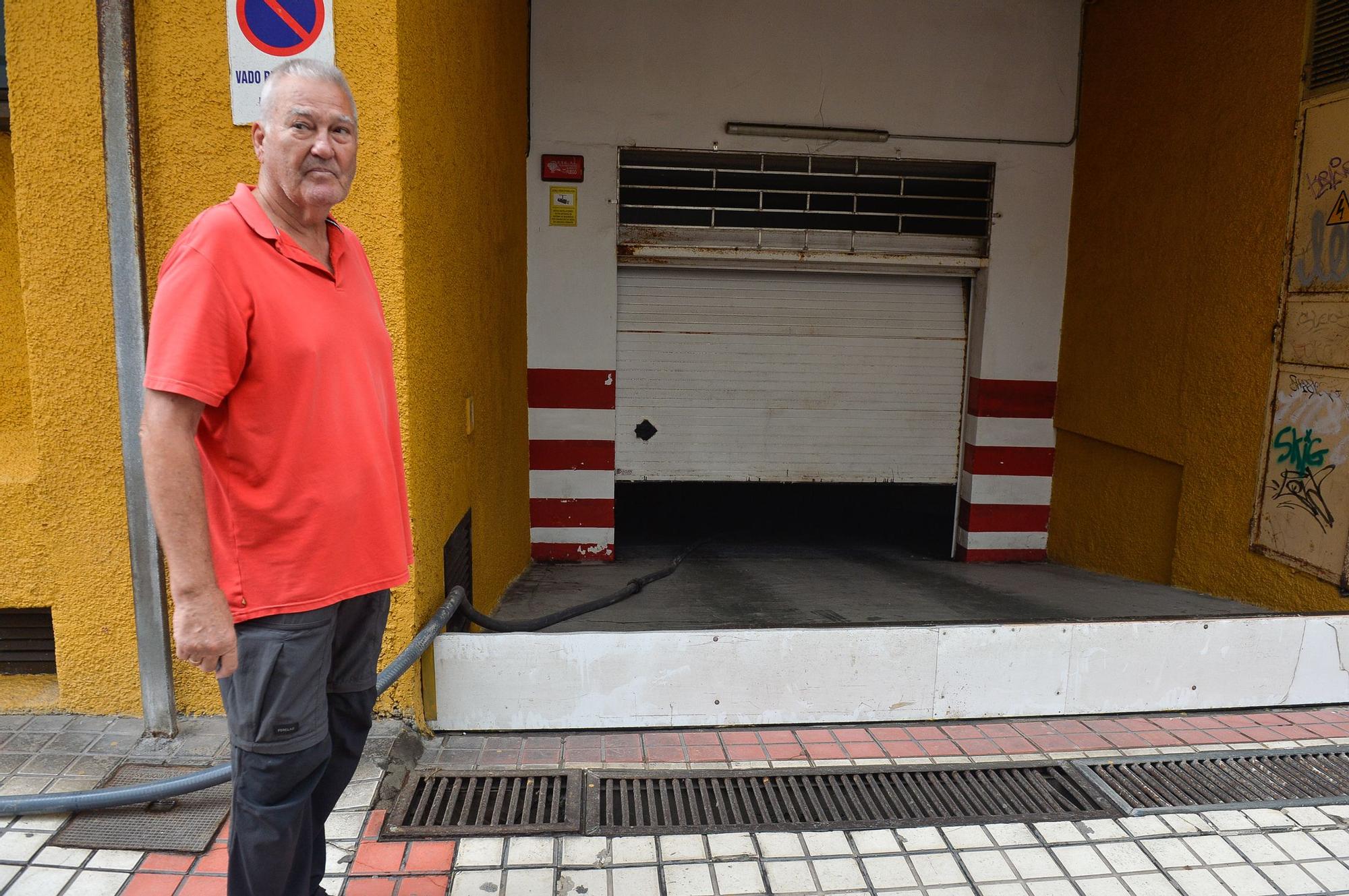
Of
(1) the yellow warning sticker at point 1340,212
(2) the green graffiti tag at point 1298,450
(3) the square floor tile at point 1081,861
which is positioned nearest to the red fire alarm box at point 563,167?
(1) the yellow warning sticker at point 1340,212

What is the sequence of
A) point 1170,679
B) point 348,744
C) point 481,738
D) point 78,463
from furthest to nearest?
point 1170,679
point 481,738
point 78,463
point 348,744

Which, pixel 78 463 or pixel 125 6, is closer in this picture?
pixel 125 6

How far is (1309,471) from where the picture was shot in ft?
14.4

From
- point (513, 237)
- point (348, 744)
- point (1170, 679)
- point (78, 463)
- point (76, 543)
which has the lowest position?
point (1170, 679)

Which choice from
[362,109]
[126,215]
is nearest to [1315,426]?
[362,109]

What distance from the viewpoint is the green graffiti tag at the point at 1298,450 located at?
435cm

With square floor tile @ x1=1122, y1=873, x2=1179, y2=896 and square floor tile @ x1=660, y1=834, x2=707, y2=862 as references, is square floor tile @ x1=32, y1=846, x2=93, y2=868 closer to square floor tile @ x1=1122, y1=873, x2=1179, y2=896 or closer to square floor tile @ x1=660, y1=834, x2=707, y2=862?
square floor tile @ x1=660, y1=834, x2=707, y2=862

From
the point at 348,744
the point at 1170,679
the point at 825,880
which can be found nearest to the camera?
the point at 348,744

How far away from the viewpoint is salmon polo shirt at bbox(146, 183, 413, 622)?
5.18 ft

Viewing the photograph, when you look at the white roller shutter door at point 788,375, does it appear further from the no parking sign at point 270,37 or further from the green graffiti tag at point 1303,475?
A: the no parking sign at point 270,37

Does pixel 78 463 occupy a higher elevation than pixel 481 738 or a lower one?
higher

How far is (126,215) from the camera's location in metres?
2.59

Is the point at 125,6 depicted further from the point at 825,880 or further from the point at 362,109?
the point at 825,880

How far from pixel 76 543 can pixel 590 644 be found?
5.80 feet
